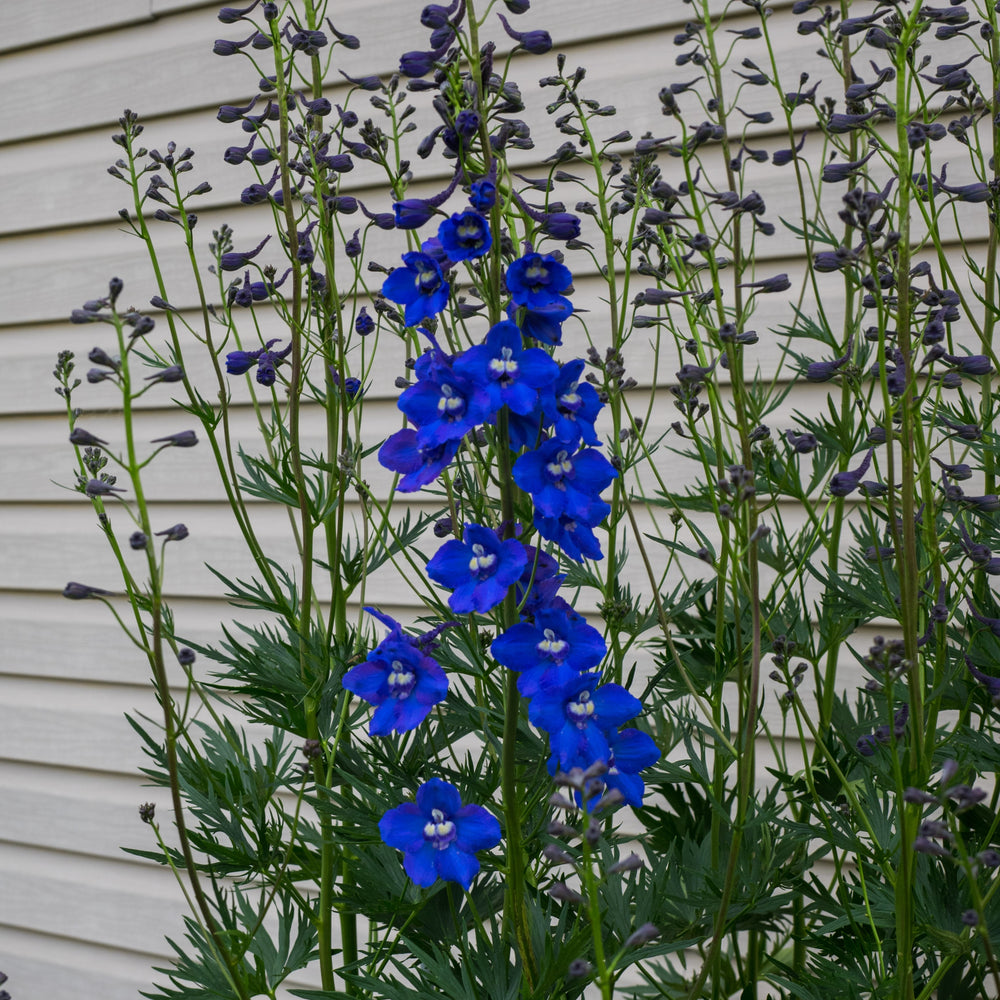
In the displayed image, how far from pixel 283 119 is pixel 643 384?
1109mm

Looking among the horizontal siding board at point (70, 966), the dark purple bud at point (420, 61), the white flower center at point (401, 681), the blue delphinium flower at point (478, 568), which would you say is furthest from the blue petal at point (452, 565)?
the horizontal siding board at point (70, 966)

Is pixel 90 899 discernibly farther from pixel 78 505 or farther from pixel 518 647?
pixel 518 647

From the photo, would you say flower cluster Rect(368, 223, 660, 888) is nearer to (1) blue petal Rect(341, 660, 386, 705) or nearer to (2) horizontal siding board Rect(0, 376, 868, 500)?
(1) blue petal Rect(341, 660, 386, 705)

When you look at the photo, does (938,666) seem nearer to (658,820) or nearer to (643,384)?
(658,820)

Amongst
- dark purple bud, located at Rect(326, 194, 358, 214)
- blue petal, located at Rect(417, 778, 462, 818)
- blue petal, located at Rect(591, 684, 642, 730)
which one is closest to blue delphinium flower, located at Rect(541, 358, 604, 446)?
blue petal, located at Rect(591, 684, 642, 730)

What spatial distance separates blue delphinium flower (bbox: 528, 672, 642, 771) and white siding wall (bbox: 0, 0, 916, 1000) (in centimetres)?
149

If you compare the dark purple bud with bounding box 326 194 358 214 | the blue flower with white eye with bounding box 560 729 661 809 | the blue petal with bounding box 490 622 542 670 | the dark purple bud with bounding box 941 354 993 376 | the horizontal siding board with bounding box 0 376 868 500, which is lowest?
the blue flower with white eye with bounding box 560 729 661 809

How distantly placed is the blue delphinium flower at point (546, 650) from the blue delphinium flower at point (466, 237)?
0.98ft

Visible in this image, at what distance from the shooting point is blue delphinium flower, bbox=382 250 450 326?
769mm

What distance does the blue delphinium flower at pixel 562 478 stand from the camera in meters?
0.72

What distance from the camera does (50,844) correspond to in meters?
2.68

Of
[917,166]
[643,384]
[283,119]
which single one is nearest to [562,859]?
[283,119]

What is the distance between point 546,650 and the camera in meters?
0.74

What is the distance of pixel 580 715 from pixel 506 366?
0.29 meters
